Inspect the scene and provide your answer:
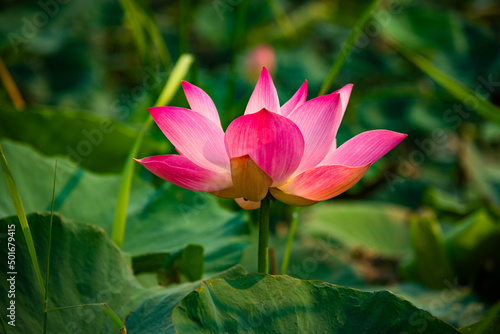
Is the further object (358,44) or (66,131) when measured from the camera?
(358,44)

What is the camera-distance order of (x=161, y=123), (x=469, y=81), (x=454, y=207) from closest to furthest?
(x=161, y=123) < (x=454, y=207) < (x=469, y=81)

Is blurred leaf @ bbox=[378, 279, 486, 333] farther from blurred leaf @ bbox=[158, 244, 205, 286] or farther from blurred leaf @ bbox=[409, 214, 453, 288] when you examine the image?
blurred leaf @ bbox=[158, 244, 205, 286]

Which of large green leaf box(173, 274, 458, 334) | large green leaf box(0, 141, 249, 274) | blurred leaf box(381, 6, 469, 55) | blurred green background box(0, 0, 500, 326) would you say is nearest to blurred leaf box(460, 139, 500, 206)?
blurred green background box(0, 0, 500, 326)

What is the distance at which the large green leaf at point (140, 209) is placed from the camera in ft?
1.94

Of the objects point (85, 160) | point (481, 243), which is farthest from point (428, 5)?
point (85, 160)

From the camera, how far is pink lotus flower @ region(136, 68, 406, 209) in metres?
0.35

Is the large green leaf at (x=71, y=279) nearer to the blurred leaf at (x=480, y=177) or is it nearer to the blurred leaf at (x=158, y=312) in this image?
the blurred leaf at (x=158, y=312)

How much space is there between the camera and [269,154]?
0.36 meters

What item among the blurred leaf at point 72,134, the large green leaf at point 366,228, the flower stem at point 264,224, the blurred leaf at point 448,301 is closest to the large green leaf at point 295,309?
the flower stem at point 264,224

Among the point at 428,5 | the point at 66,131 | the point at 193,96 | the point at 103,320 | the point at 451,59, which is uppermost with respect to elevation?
the point at 428,5

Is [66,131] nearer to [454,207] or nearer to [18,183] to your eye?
[18,183]

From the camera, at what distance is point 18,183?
24.3 inches

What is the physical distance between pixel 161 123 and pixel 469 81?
1896mm

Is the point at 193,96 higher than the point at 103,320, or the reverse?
the point at 193,96
